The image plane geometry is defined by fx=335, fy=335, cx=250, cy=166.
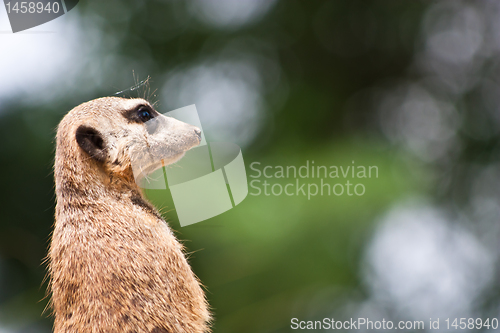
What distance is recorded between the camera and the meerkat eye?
56 centimetres

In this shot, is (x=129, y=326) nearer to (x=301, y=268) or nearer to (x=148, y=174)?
(x=148, y=174)

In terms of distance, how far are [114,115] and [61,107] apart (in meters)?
0.67

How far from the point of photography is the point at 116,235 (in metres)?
0.50

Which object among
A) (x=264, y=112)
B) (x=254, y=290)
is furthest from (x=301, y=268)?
(x=264, y=112)

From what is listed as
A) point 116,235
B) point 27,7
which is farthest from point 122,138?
point 27,7

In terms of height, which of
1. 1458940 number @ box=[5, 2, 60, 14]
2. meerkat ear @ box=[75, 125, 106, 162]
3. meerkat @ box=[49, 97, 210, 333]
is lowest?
meerkat @ box=[49, 97, 210, 333]

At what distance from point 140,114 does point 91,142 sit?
0.09m

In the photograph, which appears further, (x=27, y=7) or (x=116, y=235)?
(x=27, y=7)

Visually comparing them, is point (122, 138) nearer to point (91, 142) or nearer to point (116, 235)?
point (91, 142)

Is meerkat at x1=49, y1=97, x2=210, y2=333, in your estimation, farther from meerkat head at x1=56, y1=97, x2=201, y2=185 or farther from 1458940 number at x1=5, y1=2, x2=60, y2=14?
1458940 number at x1=5, y1=2, x2=60, y2=14

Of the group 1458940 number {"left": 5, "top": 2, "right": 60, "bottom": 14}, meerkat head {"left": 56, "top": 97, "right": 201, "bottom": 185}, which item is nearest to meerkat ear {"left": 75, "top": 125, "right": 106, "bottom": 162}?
meerkat head {"left": 56, "top": 97, "right": 201, "bottom": 185}

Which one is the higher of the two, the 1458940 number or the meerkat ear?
the 1458940 number

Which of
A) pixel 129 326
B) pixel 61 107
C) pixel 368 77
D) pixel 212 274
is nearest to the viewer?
pixel 129 326

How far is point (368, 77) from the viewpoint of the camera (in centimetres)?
167
